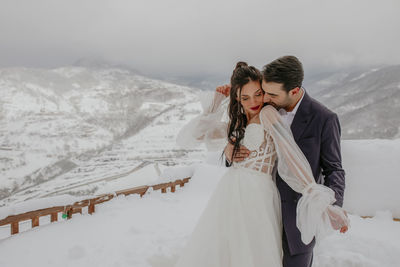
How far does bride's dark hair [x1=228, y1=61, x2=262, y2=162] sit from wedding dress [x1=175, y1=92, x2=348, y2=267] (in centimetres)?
10

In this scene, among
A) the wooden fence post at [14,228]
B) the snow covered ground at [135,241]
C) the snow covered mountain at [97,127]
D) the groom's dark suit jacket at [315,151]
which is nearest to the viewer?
the groom's dark suit jacket at [315,151]

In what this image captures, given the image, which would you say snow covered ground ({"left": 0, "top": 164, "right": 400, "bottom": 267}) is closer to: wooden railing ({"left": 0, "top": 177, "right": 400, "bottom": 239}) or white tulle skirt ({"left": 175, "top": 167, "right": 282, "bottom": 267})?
wooden railing ({"left": 0, "top": 177, "right": 400, "bottom": 239})

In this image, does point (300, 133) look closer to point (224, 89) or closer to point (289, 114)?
point (289, 114)

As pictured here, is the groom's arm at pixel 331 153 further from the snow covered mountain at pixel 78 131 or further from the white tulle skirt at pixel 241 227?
the snow covered mountain at pixel 78 131

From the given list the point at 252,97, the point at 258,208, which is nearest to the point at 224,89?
the point at 252,97

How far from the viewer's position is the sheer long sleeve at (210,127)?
6.56ft

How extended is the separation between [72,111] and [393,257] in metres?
91.8

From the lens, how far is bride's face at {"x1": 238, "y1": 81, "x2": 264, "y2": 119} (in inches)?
58.8

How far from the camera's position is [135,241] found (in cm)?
294

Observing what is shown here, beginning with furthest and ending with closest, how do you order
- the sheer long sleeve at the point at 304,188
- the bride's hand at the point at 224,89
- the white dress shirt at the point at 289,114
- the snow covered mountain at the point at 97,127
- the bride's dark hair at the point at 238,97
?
the snow covered mountain at the point at 97,127 < the bride's hand at the point at 224,89 < the bride's dark hair at the point at 238,97 < the white dress shirt at the point at 289,114 < the sheer long sleeve at the point at 304,188

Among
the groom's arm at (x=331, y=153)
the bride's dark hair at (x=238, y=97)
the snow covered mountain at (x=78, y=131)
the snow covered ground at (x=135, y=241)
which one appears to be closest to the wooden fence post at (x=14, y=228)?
the snow covered ground at (x=135, y=241)

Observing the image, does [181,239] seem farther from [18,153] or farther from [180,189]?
[18,153]

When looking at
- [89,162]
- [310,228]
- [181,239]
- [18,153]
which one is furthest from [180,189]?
[18,153]

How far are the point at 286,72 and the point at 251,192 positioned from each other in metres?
0.80
